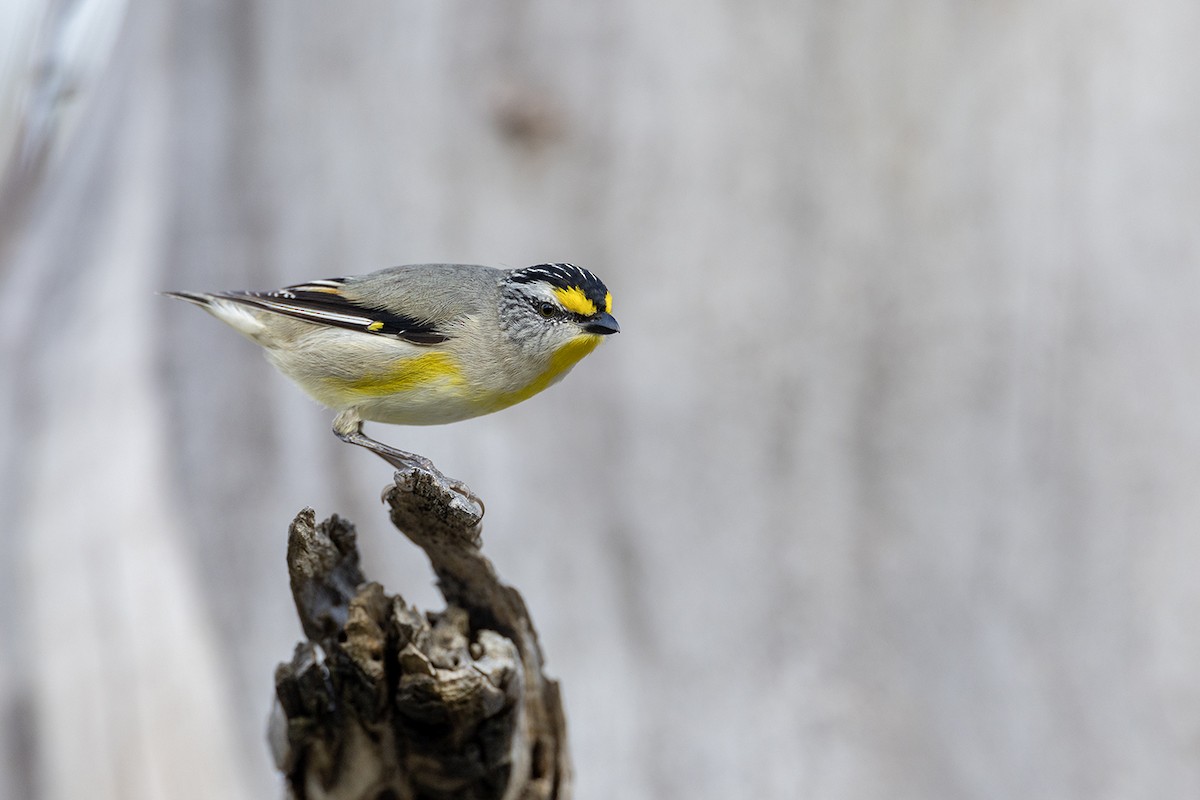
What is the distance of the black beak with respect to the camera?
3.54 meters

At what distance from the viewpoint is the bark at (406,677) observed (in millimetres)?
3119

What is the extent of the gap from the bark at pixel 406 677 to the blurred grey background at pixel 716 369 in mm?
1861

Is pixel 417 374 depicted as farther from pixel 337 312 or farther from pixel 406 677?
pixel 406 677

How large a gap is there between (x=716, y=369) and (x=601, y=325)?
7.14 feet

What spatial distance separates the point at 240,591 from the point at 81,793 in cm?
116

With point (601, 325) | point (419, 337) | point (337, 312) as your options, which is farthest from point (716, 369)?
point (337, 312)

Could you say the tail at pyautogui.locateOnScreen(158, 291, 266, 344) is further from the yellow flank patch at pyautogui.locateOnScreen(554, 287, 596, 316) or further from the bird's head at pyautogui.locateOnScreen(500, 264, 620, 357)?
the yellow flank patch at pyautogui.locateOnScreen(554, 287, 596, 316)

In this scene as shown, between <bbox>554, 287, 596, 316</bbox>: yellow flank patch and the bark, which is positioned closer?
the bark

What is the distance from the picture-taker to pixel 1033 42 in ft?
17.3

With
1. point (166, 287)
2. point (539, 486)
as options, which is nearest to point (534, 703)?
point (539, 486)

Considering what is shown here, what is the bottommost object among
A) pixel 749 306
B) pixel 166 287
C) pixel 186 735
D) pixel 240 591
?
pixel 186 735

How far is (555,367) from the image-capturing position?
148 inches

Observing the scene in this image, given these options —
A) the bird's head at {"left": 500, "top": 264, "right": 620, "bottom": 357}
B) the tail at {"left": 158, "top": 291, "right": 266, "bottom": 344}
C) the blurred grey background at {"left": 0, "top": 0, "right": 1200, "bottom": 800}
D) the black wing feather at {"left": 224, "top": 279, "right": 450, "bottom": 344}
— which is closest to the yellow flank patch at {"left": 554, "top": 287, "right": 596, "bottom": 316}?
the bird's head at {"left": 500, "top": 264, "right": 620, "bottom": 357}

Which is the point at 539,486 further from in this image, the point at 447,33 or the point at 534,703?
the point at 447,33
